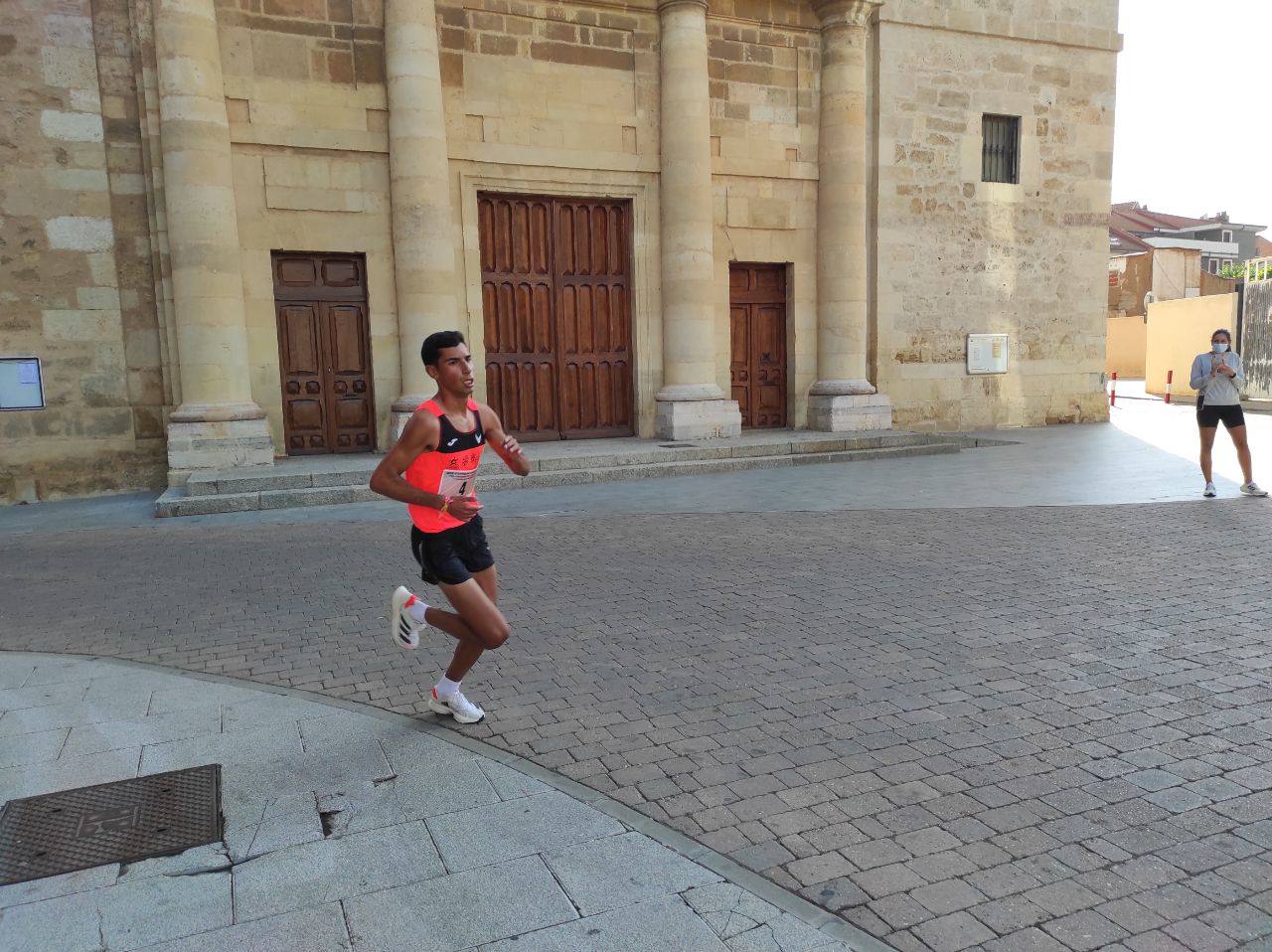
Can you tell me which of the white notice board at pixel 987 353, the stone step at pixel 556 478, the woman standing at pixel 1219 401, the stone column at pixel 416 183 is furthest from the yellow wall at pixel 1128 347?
the stone column at pixel 416 183

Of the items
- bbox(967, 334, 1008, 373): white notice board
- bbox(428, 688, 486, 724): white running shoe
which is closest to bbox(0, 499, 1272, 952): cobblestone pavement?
bbox(428, 688, 486, 724): white running shoe

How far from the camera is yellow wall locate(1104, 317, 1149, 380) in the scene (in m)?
38.8

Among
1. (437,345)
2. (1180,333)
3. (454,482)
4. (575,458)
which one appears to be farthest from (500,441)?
(1180,333)

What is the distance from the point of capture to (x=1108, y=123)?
59.0 feet

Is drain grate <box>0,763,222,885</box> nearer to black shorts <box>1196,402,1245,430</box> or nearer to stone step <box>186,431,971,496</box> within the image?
stone step <box>186,431,971,496</box>

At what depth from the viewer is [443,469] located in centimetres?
381

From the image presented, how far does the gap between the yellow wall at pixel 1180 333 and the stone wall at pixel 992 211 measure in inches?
343

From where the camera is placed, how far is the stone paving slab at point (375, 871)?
2518 millimetres

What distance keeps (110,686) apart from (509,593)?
8.21ft

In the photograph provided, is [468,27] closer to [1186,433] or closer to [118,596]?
[118,596]

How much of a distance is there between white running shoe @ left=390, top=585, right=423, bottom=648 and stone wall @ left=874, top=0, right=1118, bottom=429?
44.2 ft

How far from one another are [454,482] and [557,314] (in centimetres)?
1067

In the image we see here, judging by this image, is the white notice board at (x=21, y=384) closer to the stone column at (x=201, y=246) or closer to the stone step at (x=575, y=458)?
the stone column at (x=201, y=246)

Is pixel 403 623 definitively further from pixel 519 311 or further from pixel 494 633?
pixel 519 311
